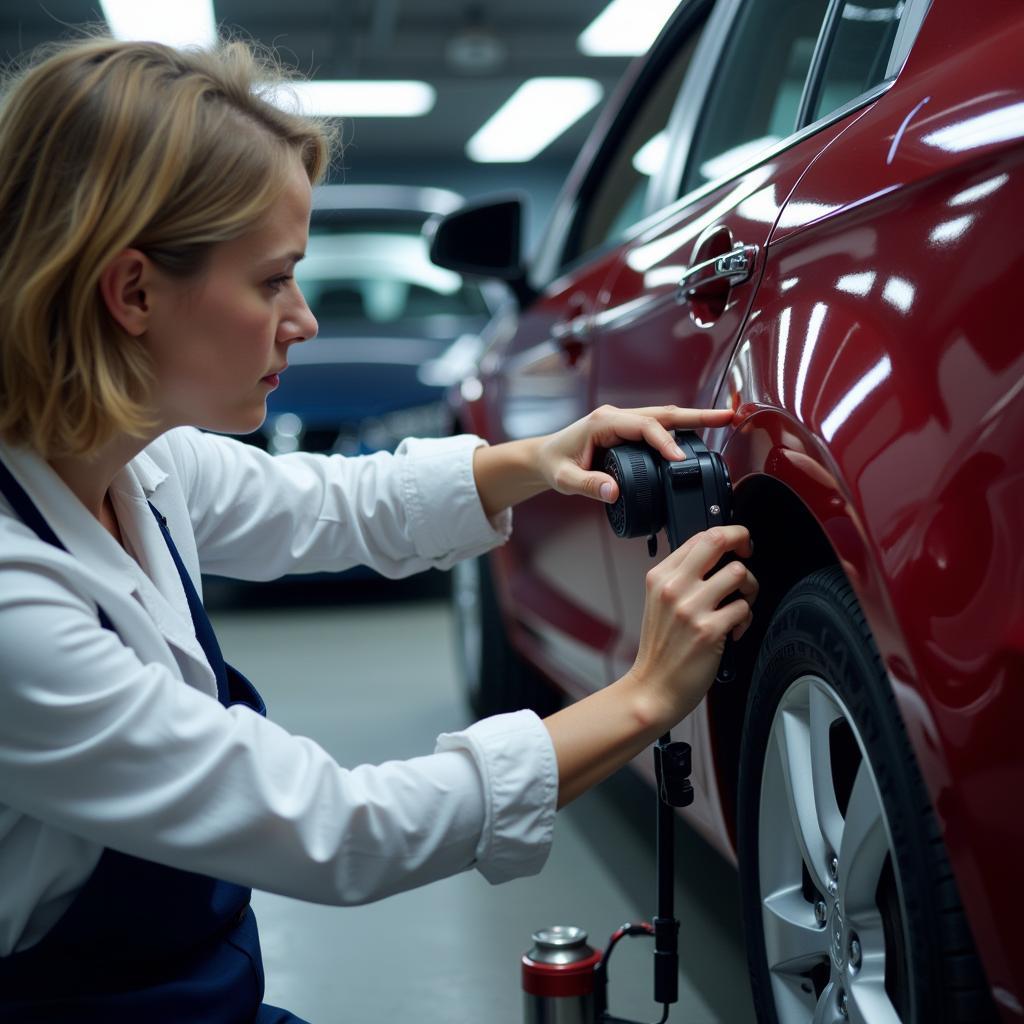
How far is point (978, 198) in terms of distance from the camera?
85cm

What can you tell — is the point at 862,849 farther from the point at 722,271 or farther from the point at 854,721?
the point at 722,271

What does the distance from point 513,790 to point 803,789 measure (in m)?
0.30

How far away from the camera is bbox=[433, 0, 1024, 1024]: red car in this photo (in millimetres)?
825

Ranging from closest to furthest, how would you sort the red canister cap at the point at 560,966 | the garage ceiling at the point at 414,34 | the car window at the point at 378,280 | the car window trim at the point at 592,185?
1. the red canister cap at the point at 560,966
2. the car window trim at the point at 592,185
3. the car window at the point at 378,280
4. the garage ceiling at the point at 414,34

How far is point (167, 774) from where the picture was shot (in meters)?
0.91

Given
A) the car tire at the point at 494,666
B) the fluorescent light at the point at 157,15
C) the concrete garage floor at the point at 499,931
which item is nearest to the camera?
the concrete garage floor at the point at 499,931

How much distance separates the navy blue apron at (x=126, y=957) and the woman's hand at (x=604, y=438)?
1.60 ft

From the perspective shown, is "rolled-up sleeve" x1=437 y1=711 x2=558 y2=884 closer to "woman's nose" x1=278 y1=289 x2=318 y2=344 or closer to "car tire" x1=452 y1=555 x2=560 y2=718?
"woman's nose" x1=278 y1=289 x2=318 y2=344

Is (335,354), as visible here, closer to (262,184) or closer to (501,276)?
(501,276)

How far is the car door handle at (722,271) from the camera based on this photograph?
1207 millimetres

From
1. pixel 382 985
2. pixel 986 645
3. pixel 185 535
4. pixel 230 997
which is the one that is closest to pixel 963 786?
pixel 986 645

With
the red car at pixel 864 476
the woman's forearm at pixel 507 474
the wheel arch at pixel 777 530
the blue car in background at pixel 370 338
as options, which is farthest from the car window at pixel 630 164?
the blue car in background at pixel 370 338

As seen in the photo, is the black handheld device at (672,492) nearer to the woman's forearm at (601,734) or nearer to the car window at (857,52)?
the woman's forearm at (601,734)

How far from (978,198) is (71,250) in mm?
650
